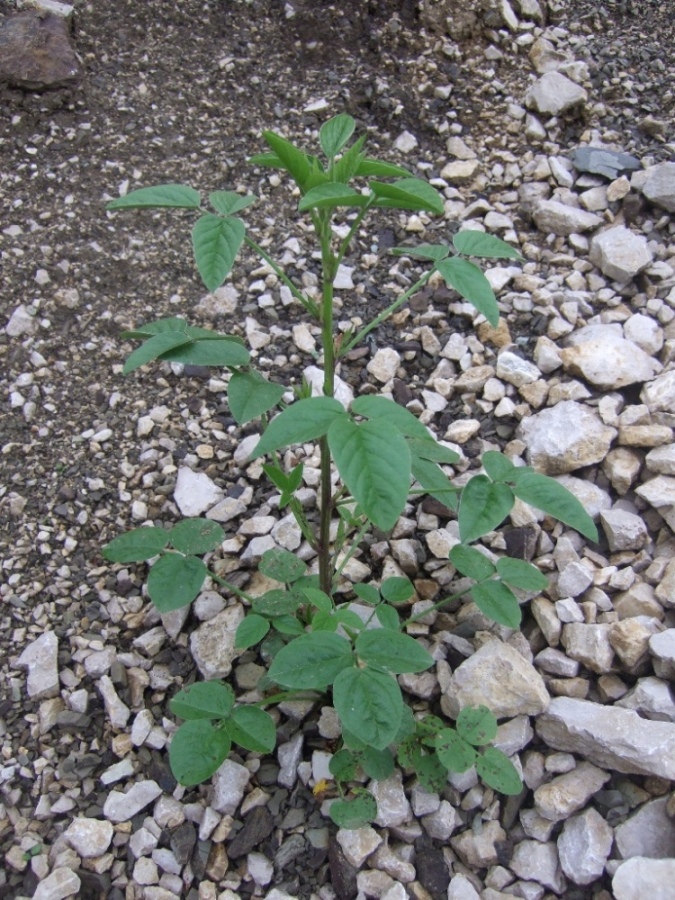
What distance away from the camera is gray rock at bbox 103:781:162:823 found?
1478mm

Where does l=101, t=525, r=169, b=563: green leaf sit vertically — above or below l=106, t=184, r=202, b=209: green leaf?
below

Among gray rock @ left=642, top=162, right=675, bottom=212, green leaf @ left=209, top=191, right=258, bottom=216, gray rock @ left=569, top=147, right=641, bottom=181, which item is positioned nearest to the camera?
green leaf @ left=209, top=191, right=258, bottom=216

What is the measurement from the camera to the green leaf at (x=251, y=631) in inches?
56.0

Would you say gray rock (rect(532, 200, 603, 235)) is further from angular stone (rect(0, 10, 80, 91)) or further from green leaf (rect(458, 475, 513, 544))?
angular stone (rect(0, 10, 80, 91))

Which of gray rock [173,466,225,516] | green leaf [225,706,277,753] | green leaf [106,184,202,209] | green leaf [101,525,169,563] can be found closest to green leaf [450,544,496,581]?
green leaf [225,706,277,753]

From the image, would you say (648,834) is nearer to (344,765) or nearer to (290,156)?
(344,765)

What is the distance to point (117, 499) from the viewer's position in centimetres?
186

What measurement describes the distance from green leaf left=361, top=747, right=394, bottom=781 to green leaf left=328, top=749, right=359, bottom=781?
0.02m

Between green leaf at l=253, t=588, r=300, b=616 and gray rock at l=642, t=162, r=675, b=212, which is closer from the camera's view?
green leaf at l=253, t=588, r=300, b=616

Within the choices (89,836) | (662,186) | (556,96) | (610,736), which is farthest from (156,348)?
(556,96)

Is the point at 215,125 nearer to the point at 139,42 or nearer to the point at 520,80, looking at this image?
the point at 139,42

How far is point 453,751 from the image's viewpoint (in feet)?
4.48

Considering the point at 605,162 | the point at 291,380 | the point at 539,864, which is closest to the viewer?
the point at 539,864

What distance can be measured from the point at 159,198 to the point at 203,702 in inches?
32.6
